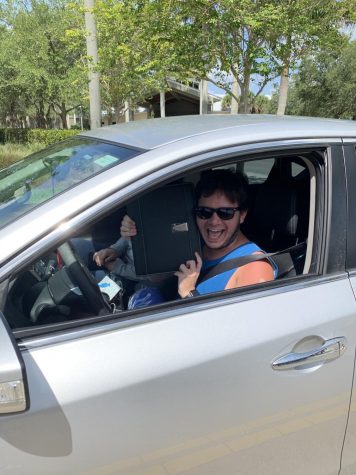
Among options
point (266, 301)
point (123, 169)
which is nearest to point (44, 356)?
point (123, 169)

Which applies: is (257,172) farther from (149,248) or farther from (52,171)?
(52,171)

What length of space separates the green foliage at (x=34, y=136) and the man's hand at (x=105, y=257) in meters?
15.2

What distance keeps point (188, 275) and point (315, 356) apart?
59 centimetres

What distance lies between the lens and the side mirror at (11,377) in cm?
108

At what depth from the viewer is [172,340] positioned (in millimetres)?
1354

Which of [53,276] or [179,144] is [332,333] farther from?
[53,276]

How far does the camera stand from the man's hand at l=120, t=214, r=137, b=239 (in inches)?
77.7

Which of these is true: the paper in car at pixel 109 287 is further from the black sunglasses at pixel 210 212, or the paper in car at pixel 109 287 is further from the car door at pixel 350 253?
the car door at pixel 350 253

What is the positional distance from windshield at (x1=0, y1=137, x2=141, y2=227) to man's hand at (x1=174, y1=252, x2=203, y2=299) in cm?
56

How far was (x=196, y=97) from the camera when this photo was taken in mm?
33688

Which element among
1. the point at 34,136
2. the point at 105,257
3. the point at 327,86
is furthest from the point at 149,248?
the point at 327,86

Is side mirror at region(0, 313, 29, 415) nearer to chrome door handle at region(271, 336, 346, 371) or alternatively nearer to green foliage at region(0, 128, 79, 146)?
chrome door handle at region(271, 336, 346, 371)

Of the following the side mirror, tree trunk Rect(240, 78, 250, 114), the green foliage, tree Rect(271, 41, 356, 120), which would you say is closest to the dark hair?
the side mirror

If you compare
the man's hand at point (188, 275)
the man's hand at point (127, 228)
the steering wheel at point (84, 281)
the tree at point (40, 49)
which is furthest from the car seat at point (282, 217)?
the tree at point (40, 49)
